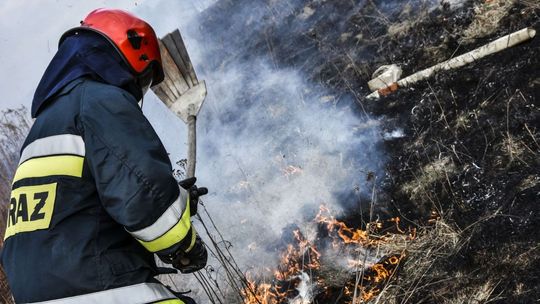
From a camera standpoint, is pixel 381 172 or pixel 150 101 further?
pixel 150 101

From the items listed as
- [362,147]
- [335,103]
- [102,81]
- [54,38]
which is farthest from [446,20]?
[54,38]

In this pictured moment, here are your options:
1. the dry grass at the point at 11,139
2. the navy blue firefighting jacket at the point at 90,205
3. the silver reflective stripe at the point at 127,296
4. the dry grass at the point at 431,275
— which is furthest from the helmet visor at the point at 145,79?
the dry grass at the point at 11,139

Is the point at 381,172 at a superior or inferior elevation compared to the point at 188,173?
inferior

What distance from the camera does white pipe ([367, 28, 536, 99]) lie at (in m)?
5.02

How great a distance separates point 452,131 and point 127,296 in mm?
3709

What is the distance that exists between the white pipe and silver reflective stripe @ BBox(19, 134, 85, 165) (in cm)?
445

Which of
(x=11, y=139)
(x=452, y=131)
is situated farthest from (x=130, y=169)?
(x=11, y=139)

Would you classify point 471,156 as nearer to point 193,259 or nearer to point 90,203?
point 193,259

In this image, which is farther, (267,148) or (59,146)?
(267,148)

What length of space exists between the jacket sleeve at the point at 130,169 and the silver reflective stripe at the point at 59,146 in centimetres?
5

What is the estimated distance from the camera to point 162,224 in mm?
2383

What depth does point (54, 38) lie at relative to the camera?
1122cm

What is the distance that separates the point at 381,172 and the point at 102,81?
3.31 meters

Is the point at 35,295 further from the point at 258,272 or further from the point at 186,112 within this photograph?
the point at 258,272
